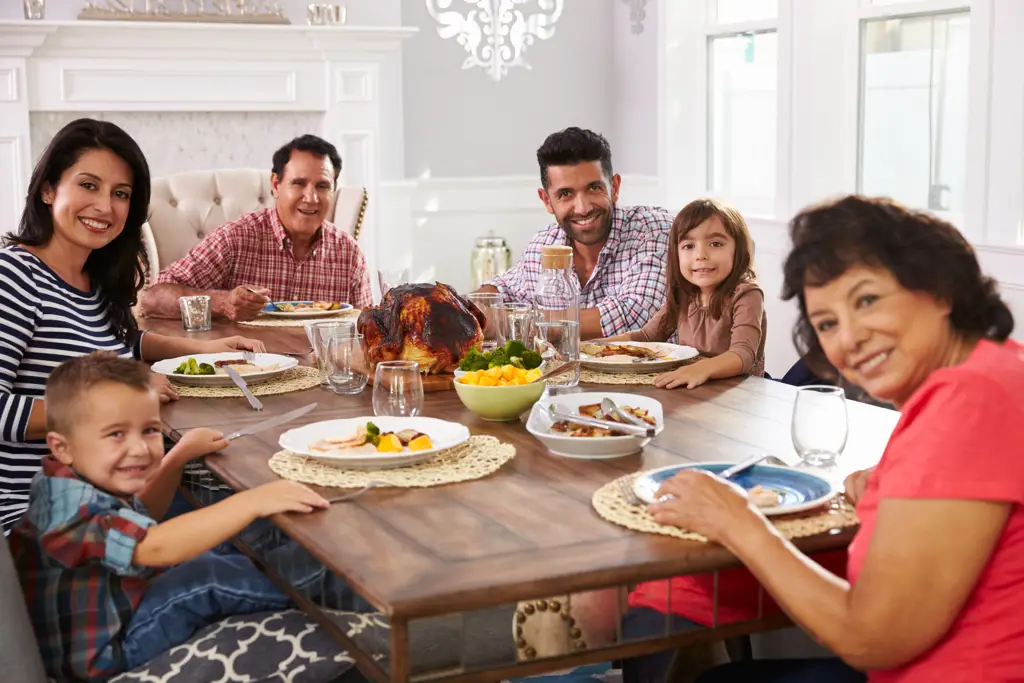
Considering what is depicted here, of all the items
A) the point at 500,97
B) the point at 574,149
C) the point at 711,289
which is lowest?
the point at 711,289

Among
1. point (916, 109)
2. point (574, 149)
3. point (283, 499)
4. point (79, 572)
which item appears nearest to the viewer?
point (283, 499)

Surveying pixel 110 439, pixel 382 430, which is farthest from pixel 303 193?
pixel 110 439

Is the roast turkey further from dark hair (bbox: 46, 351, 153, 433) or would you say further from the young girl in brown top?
dark hair (bbox: 46, 351, 153, 433)

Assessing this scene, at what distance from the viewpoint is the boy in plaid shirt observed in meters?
1.61

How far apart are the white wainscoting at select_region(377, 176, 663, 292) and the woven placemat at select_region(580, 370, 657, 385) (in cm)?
353

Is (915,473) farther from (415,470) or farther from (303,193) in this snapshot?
(303,193)

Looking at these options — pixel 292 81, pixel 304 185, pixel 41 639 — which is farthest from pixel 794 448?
pixel 292 81

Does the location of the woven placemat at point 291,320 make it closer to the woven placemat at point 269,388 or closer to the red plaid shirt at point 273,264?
the red plaid shirt at point 273,264

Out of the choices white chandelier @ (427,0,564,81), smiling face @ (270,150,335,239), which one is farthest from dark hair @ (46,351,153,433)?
white chandelier @ (427,0,564,81)

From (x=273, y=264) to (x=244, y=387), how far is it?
1.61 m

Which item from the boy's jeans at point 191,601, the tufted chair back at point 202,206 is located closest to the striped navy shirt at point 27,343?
the boy's jeans at point 191,601

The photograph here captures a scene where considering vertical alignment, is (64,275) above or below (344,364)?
above

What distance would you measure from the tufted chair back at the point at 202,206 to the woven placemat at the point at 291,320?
0.97 meters

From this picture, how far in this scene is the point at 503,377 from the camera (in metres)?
2.08
